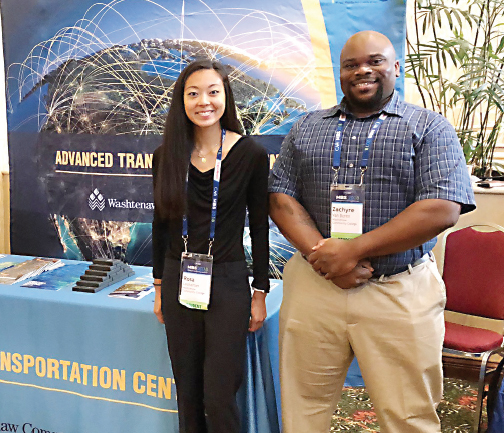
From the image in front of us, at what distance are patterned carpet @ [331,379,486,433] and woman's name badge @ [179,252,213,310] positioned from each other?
1.17m

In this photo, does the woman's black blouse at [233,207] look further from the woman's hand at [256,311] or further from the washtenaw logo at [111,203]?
the washtenaw logo at [111,203]

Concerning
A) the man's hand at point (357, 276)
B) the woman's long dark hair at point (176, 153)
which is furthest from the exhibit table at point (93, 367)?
the woman's long dark hair at point (176, 153)

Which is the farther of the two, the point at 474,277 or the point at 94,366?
the point at 474,277

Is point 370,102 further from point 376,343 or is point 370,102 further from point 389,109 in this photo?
point 376,343

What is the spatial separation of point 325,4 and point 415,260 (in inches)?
61.9

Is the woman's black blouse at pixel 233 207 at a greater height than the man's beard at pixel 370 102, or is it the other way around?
the man's beard at pixel 370 102

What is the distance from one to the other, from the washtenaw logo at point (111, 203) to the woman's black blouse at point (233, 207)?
56.6 inches

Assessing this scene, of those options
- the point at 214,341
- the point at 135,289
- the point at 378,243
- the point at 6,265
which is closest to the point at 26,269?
the point at 6,265

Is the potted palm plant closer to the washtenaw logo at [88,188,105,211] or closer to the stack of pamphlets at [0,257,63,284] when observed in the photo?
the washtenaw logo at [88,188,105,211]

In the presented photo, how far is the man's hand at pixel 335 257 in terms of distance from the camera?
4.15 feet

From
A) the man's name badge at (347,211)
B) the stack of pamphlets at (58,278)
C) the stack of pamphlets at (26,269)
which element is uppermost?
the man's name badge at (347,211)

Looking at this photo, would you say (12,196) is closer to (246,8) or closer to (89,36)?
(89,36)

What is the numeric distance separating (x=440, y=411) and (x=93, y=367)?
5.52ft

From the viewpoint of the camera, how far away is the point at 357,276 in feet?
4.24
